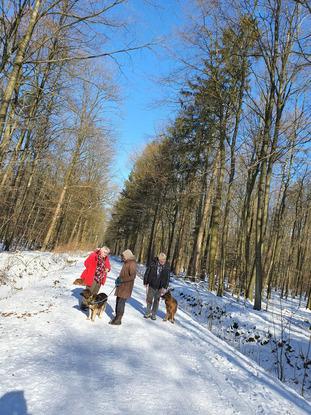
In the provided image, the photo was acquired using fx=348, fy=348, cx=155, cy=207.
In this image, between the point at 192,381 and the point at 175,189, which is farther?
the point at 175,189

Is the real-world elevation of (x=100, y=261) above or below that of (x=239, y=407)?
above

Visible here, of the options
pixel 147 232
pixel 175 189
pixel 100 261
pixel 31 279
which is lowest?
pixel 31 279

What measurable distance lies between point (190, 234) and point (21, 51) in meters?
30.1

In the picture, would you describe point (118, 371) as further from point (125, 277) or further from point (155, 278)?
point (155, 278)

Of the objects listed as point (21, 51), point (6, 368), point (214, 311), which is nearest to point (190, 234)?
point (214, 311)

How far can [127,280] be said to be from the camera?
916 centimetres

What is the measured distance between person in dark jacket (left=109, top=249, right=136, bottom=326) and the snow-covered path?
29 cm

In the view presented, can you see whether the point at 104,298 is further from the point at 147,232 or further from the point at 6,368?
the point at 147,232

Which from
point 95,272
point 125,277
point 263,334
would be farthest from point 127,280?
point 263,334

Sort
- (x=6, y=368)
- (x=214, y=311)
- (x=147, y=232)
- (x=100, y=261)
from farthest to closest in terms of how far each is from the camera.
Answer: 1. (x=147, y=232)
2. (x=214, y=311)
3. (x=100, y=261)
4. (x=6, y=368)

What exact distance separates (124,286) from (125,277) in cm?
24

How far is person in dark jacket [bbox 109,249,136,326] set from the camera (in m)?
8.69

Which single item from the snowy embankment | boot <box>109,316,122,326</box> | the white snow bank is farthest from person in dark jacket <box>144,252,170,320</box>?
the white snow bank

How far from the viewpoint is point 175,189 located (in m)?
29.4
